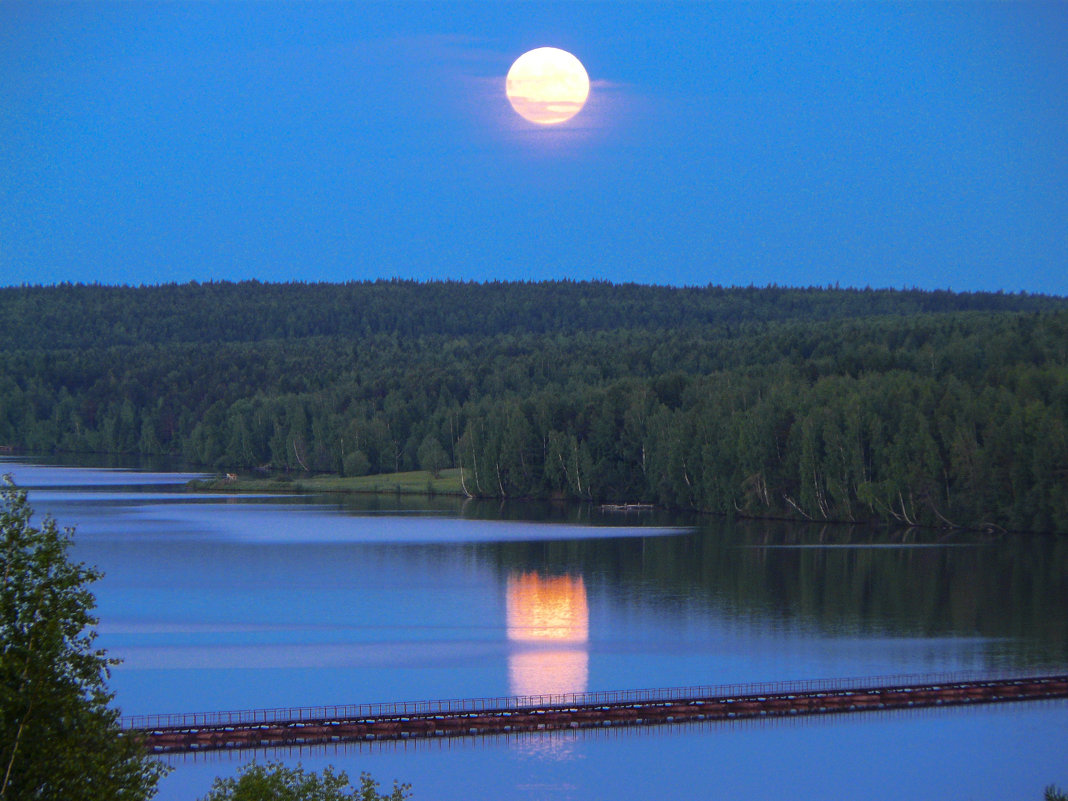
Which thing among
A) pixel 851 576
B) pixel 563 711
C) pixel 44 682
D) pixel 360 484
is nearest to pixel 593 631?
pixel 563 711

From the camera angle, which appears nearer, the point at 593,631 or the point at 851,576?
the point at 593,631

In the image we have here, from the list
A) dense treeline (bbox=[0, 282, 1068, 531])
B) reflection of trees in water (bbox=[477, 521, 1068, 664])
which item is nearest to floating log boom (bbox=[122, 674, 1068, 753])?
reflection of trees in water (bbox=[477, 521, 1068, 664])

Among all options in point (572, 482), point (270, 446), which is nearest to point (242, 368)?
point (270, 446)

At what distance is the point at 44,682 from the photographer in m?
13.2

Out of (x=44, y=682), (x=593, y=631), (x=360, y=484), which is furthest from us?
(x=360, y=484)

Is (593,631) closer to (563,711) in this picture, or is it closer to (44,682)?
(563,711)

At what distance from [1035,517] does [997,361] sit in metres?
21.4

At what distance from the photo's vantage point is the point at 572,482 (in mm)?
88000

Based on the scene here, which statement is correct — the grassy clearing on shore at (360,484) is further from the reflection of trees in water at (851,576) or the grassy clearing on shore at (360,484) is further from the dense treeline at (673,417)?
the reflection of trees in water at (851,576)

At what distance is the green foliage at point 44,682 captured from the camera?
13.0 meters

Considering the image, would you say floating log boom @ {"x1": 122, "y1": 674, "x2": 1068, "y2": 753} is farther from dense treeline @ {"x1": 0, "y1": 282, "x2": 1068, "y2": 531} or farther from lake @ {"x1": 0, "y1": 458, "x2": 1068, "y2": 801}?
dense treeline @ {"x1": 0, "y1": 282, "x2": 1068, "y2": 531}

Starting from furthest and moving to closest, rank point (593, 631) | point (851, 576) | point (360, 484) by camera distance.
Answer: point (360, 484) < point (851, 576) < point (593, 631)

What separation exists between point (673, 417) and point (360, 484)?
28.4m

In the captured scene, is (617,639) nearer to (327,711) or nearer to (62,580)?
(327,711)
